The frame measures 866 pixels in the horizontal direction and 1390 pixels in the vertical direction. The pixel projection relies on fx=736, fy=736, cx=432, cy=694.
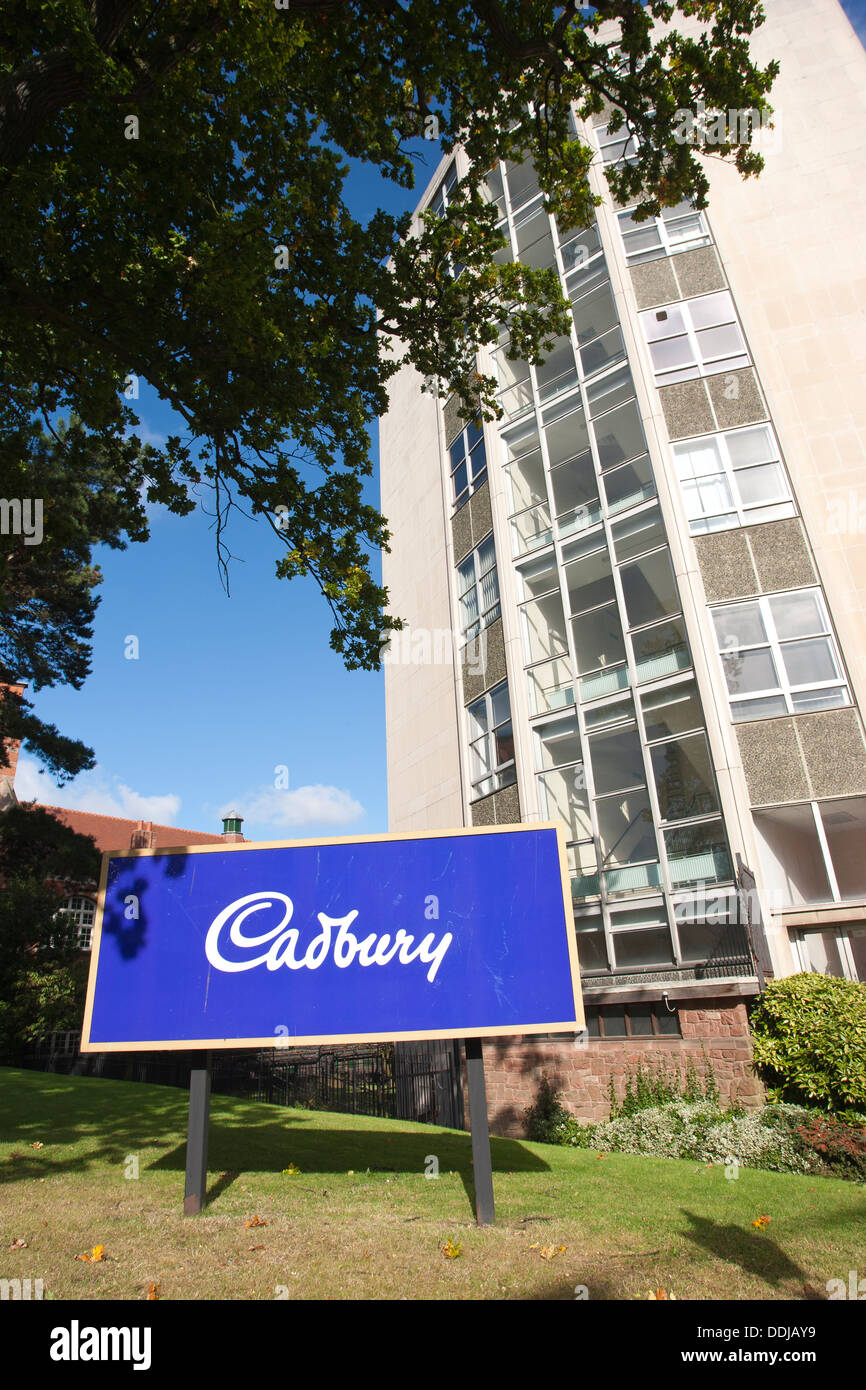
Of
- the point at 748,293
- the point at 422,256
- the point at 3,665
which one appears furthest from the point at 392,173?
the point at 3,665

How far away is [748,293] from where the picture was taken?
18031mm

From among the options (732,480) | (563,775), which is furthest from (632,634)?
(732,480)

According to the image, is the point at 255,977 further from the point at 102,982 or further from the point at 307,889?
the point at 102,982

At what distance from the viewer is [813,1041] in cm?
1118

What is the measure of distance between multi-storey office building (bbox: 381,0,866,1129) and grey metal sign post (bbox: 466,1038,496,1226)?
8.06 meters

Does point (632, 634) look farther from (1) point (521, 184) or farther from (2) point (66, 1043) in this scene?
(2) point (66, 1043)

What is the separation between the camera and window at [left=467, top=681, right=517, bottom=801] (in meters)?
19.2

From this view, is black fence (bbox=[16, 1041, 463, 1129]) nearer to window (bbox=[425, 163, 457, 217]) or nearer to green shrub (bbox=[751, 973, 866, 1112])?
green shrub (bbox=[751, 973, 866, 1112])

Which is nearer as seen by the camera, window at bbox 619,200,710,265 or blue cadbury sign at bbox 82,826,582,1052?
blue cadbury sign at bbox 82,826,582,1052

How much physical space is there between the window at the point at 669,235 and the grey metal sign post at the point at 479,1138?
66.7ft

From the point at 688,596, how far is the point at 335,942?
11973mm

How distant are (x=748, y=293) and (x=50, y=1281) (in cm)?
2152

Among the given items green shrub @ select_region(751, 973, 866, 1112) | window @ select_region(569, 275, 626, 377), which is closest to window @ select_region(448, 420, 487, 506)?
window @ select_region(569, 275, 626, 377)

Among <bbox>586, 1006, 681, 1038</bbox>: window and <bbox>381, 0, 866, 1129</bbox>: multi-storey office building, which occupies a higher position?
<bbox>381, 0, 866, 1129</bbox>: multi-storey office building
